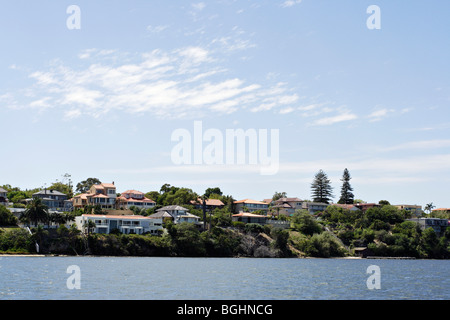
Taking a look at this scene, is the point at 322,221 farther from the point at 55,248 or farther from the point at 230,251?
the point at 55,248

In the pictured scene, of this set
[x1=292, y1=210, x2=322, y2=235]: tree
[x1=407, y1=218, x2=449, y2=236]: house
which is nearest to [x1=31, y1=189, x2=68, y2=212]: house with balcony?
[x1=292, y1=210, x2=322, y2=235]: tree

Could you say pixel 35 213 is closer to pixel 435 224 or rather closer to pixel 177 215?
pixel 177 215

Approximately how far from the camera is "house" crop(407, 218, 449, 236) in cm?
17325

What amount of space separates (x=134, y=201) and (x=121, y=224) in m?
34.2

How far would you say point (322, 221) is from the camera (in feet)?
543

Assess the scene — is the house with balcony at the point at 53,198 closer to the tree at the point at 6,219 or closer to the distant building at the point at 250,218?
the tree at the point at 6,219

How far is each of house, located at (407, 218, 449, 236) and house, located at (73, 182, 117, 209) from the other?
348ft

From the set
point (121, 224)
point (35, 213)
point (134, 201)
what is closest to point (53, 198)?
point (134, 201)

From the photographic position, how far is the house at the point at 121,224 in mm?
120162

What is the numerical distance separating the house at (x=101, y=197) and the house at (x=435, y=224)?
4172 inches

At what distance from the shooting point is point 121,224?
12656 centimetres
